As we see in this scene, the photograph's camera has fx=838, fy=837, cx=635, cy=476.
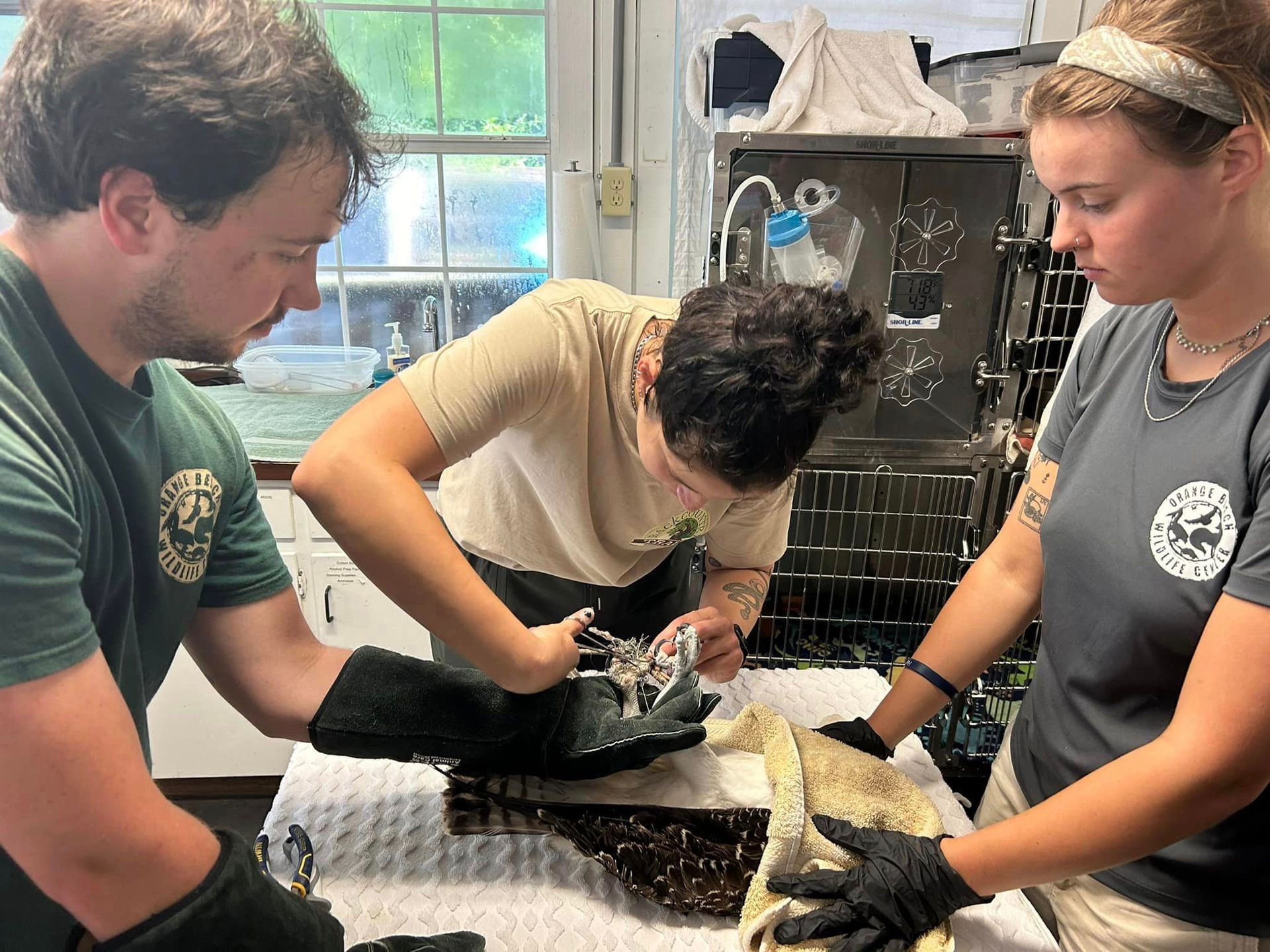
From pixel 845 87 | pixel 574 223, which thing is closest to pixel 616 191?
pixel 574 223

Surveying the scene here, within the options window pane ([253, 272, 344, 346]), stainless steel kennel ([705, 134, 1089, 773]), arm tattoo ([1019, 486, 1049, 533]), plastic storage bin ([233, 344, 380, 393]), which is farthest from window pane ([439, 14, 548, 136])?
arm tattoo ([1019, 486, 1049, 533])

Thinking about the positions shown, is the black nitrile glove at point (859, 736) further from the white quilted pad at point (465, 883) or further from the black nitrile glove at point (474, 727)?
the black nitrile glove at point (474, 727)

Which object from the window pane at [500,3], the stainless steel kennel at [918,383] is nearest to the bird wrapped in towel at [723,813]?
the stainless steel kennel at [918,383]

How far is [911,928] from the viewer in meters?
0.82

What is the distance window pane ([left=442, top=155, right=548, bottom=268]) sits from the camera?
2367 mm

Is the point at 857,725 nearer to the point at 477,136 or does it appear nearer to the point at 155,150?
the point at 155,150

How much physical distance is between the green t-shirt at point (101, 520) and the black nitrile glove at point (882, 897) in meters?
0.65

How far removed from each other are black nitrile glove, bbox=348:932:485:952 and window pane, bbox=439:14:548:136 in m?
2.07

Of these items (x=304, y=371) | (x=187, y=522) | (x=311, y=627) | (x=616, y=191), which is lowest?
(x=311, y=627)

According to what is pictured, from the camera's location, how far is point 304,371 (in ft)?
7.41

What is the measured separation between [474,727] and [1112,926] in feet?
2.43

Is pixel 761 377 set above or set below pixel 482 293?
above

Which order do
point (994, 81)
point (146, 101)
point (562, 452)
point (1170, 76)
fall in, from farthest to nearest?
point (994, 81)
point (562, 452)
point (1170, 76)
point (146, 101)

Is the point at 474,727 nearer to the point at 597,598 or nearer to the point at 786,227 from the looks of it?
the point at 597,598
